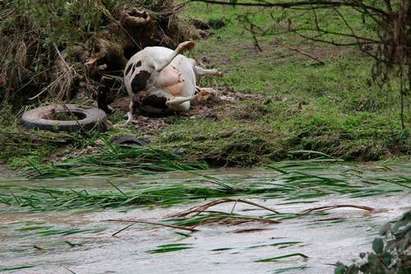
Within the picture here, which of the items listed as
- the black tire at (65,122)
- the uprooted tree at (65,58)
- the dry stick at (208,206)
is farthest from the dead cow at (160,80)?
the dry stick at (208,206)

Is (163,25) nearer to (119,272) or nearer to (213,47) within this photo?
(213,47)

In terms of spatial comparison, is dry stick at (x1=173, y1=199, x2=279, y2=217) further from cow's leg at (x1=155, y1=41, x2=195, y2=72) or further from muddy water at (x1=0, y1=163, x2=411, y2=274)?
cow's leg at (x1=155, y1=41, x2=195, y2=72)

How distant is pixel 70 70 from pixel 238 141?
8.62 ft

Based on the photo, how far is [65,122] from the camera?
34.1 ft

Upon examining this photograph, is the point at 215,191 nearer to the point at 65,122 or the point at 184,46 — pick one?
the point at 65,122

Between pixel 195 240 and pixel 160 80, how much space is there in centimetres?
649

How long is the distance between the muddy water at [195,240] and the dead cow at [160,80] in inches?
181

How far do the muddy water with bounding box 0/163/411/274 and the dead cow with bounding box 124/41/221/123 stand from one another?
460cm

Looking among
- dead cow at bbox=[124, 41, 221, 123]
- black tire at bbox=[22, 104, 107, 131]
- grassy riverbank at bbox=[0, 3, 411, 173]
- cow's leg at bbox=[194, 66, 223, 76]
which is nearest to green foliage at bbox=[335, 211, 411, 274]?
grassy riverbank at bbox=[0, 3, 411, 173]

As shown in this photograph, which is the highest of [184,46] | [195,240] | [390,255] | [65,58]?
[390,255]

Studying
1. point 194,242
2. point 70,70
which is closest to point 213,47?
point 70,70

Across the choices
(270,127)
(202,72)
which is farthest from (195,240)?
(202,72)

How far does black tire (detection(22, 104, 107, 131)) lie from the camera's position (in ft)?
33.7

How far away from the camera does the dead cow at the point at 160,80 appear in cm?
1104
